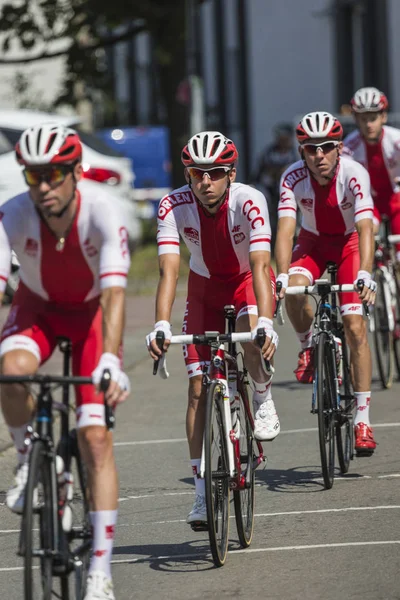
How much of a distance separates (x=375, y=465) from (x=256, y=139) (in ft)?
82.8

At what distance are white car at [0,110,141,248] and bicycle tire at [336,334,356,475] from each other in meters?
8.47

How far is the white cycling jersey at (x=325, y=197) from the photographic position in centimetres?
919

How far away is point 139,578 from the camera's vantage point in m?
6.61

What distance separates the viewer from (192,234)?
7625mm

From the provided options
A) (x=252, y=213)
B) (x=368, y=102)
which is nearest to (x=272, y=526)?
(x=252, y=213)

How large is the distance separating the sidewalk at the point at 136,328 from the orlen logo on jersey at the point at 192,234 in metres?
3.23

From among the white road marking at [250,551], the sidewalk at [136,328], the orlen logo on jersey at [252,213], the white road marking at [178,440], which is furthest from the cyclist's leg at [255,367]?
the sidewalk at [136,328]

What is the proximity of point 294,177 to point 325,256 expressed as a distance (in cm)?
54

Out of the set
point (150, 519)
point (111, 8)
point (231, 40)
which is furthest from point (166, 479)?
point (231, 40)

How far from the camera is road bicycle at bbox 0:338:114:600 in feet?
17.7

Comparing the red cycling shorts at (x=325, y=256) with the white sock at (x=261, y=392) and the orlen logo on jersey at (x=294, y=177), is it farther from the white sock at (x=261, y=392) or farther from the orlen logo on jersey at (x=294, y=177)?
the white sock at (x=261, y=392)

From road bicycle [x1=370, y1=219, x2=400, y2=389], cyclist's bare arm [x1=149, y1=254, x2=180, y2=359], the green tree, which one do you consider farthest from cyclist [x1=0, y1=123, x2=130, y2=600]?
the green tree

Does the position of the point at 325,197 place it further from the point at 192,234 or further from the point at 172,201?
the point at 172,201

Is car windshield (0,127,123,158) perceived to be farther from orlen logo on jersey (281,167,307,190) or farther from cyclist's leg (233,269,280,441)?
cyclist's leg (233,269,280,441)
